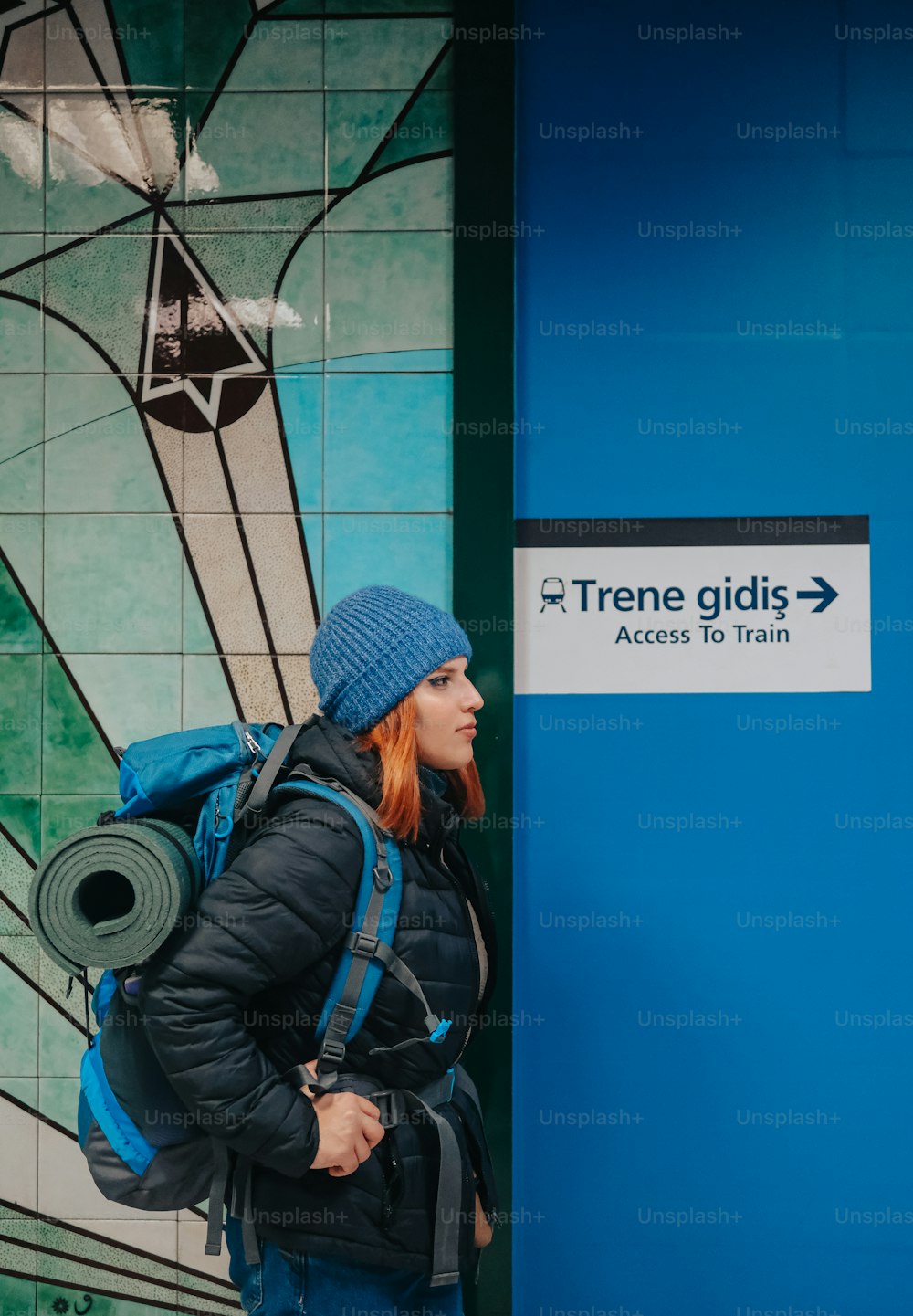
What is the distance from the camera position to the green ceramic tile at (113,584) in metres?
2.49

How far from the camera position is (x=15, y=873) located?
2494 mm

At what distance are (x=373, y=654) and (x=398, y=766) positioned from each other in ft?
0.62

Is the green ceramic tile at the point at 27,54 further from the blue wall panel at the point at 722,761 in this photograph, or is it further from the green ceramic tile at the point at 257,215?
the blue wall panel at the point at 722,761

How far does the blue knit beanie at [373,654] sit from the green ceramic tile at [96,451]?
88 centimetres

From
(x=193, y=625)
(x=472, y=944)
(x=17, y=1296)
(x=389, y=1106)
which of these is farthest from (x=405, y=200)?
(x=17, y=1296)

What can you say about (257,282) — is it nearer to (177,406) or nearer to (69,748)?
(177,406)

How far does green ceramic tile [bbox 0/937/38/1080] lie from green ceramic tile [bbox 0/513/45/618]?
69 cm

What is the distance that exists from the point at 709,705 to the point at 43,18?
2208 mm

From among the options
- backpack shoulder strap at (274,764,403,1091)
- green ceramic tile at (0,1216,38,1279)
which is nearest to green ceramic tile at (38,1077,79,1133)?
green ceramic tile at (0,1216,38,1279)

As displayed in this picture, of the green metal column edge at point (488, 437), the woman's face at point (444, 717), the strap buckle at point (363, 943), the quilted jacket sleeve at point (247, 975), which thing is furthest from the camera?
the green metal column edge at point (488, 437)

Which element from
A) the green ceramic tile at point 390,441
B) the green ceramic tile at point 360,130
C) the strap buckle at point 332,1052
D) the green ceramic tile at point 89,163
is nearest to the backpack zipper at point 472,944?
the strap buckle at point 332,1052

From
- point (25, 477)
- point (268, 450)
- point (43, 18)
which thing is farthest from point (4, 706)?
point (43, 18)

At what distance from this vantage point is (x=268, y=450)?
247 centimetres

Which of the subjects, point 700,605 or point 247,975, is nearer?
point 247,975
